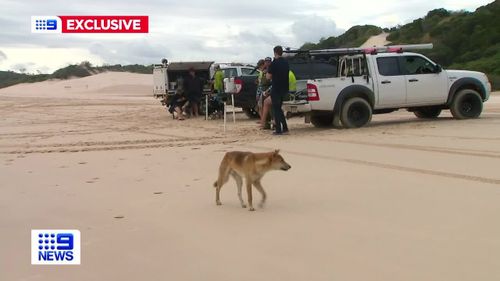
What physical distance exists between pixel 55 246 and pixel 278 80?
335 inches

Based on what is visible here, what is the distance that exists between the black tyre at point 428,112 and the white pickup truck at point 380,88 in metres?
0.43

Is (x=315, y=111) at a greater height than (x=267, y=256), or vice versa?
(x=315, y=111)

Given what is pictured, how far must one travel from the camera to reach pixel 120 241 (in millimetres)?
5012

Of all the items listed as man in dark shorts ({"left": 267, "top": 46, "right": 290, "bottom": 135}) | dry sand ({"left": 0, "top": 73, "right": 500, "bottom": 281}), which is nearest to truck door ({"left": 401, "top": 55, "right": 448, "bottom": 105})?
dry sand ({"left": 0, "top": 73, "right": 500, "bottom": 281})

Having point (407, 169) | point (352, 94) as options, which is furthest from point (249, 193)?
point (352, 94)

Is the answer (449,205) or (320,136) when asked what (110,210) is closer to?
(449,205)

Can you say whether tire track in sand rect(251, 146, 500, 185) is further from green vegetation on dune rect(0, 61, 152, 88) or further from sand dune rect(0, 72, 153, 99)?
green vegetation on dune rect(0, 61, 152, 88)

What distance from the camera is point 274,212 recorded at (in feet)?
19.5

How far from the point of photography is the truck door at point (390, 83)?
1423 cm

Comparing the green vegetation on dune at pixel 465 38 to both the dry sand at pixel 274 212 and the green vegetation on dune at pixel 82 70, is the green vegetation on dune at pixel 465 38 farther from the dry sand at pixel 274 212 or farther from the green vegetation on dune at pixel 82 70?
the green vegetation on dune at pixel 82 70

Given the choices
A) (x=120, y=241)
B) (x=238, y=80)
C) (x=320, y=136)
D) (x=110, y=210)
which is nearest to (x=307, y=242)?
(x=120, y=241)

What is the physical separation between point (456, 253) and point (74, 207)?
3.91m

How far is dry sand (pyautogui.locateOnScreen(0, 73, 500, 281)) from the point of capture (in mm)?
4297

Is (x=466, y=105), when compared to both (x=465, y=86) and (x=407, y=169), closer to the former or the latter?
(x=465, y=86)
